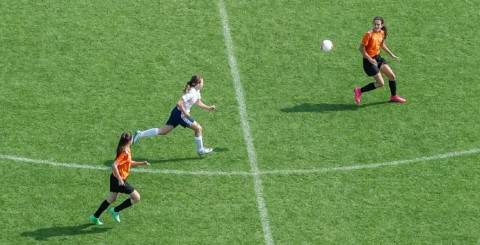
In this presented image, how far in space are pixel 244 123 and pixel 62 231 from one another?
509 centimetres

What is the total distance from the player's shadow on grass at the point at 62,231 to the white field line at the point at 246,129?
297cm

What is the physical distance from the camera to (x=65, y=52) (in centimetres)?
2559

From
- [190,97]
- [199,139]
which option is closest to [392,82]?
[199,139]

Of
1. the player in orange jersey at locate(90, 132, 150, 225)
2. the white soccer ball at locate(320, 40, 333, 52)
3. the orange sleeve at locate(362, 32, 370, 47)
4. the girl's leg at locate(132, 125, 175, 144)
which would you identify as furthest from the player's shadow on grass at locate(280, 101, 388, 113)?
the player in orange jersey at locate(90, 132, 150, 225)

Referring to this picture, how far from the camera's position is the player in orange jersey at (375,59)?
23.7m

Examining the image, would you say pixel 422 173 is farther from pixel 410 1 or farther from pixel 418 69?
pixel 410 1

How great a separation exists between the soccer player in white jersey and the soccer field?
40 cm

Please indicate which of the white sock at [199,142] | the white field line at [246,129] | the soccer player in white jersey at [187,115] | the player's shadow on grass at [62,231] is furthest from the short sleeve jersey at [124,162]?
the white field line at [246,129]

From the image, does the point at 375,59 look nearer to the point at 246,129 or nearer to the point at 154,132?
the point at 246,129

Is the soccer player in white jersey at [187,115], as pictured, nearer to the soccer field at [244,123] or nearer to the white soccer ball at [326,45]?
the soccer field at [244,123]

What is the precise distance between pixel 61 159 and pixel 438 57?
925 centimetres

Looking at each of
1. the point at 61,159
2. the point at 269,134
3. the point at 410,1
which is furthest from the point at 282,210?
the point at 410,1

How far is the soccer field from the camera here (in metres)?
20.5

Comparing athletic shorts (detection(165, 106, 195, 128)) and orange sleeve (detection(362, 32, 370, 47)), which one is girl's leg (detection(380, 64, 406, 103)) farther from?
athletic shorts (detection(165, 106, 195, 128))
